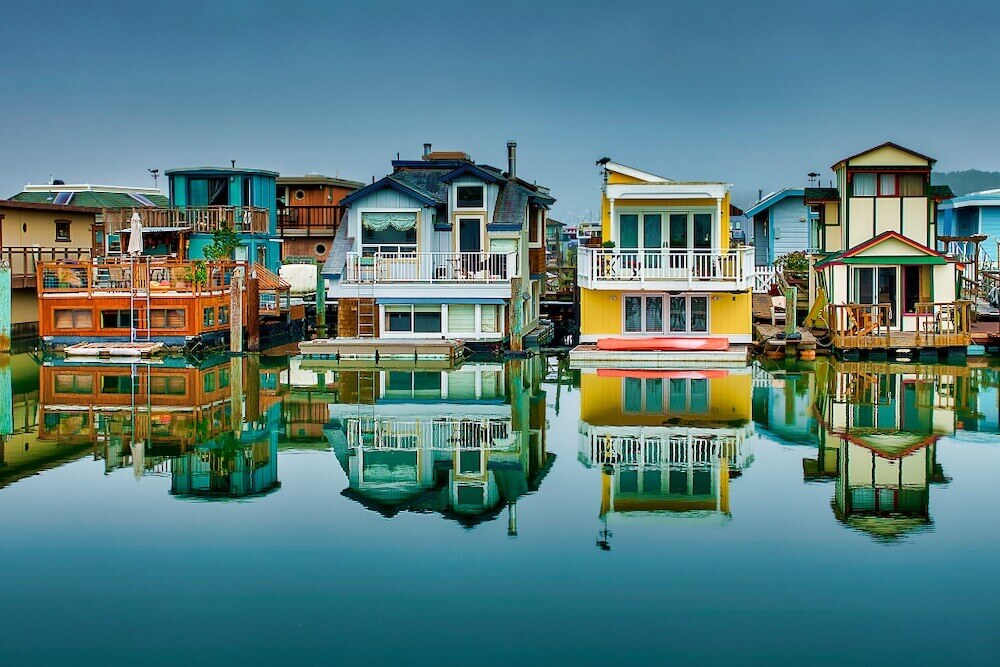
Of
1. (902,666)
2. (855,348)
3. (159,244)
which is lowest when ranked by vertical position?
(902,666)

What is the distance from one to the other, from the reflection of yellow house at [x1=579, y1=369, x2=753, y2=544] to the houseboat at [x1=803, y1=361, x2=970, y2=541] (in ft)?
5.05

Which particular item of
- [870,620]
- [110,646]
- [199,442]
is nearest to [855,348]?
[199,442]

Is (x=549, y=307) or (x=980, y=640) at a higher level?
(x=549, y=307)

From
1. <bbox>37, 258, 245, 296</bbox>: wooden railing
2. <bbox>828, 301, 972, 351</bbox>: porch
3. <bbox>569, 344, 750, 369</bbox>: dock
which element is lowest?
<bbox>569, 344, 750, 369</bbox>: dock

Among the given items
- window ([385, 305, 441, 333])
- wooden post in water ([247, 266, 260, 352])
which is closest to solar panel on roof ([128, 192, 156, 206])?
wooden post in water ([247, 266, 260, 352])

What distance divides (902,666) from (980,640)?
1025mm

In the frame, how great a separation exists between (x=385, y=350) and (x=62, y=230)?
821 inches

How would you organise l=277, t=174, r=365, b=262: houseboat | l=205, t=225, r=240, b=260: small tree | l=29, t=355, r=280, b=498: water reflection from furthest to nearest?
l=277, t=174, r=365, b=262: houseboat → l=205, t=225, r=240, b=260: small tree → l=29, t=355, r=280, b=498: water reflection

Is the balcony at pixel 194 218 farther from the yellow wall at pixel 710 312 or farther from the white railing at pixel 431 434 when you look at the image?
the white railing at pixel 431 434

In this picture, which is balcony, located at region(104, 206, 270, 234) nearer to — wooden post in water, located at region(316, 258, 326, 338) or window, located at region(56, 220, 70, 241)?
wooden post in water, located at region(316, 258, 326, 338)

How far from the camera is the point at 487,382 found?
2952 centimetres

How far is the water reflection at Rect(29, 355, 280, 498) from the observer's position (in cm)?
1917

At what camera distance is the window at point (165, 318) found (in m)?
36.2

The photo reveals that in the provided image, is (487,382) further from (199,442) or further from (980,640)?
(980,640)
